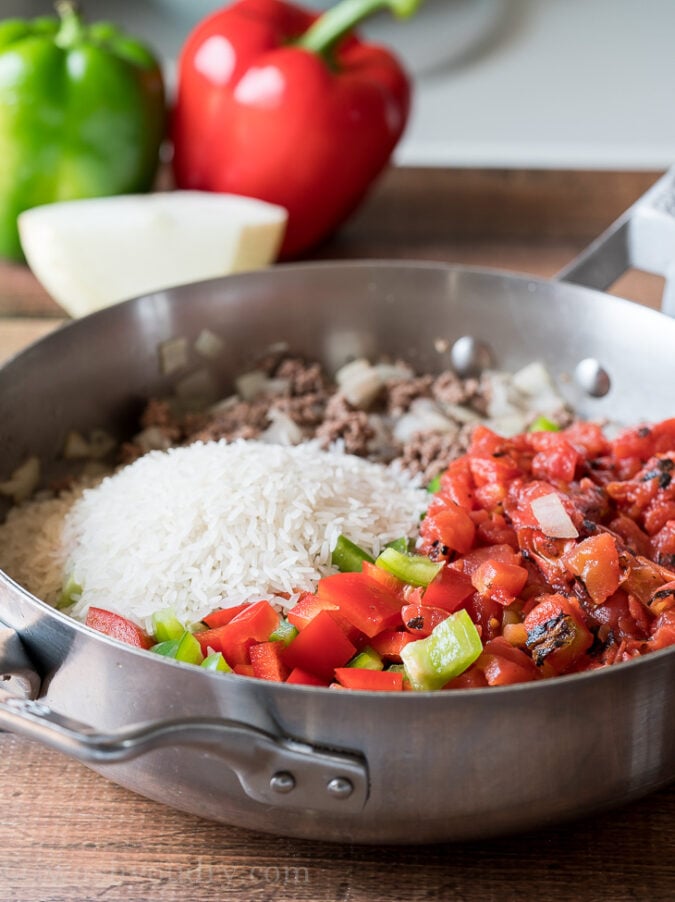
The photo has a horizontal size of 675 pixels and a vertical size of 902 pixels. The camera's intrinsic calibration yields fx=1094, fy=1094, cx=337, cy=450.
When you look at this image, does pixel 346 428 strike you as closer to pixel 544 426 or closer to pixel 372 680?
pixel 544 426

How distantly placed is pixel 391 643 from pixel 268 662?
0.37ft

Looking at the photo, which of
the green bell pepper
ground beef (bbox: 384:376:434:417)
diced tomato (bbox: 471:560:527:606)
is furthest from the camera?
the green bell pepper

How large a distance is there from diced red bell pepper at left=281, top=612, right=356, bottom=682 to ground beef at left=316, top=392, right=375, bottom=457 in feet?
1.58

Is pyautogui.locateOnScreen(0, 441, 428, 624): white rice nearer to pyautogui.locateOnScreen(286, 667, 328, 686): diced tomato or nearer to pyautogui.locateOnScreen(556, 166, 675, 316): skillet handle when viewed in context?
pyautogui.locateOnScreen(286, 667, 328, 686): diced tomato

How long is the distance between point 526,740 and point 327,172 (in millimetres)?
1331

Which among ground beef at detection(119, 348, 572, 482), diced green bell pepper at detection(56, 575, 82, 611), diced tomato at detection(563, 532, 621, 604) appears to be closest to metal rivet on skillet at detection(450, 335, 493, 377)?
ground beef at detection(119, 348, 572, 482)

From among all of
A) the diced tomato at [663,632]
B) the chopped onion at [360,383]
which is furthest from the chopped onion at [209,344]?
the diced tomato at [663,632]

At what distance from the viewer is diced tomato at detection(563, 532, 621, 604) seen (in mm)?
1004

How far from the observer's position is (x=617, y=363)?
1433 mm

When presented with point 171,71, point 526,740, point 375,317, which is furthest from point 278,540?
point 171,71

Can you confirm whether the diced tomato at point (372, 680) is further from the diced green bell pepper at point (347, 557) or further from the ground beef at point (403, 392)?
the ground beef at point (403, 392)

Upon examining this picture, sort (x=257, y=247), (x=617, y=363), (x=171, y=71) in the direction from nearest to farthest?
1. (x=617, y=363)
2. (x=257, y=247)
3. (x=171, y=71)

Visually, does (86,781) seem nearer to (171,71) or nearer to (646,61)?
(171,71)

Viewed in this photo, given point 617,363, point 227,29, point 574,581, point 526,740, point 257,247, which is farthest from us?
point 227,29
